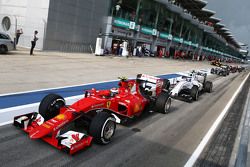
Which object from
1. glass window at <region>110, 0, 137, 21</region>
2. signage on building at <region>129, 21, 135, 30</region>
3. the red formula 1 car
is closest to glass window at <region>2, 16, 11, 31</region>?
glass window at <region>110, 0, 137, 21</region>

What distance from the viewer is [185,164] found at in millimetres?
4910

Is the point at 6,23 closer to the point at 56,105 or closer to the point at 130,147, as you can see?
the point at 56,105

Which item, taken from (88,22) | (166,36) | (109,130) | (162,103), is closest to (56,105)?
(109,130)

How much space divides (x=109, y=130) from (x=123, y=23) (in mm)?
29460

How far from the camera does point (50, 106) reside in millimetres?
5691

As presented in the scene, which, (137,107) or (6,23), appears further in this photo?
(6,23)

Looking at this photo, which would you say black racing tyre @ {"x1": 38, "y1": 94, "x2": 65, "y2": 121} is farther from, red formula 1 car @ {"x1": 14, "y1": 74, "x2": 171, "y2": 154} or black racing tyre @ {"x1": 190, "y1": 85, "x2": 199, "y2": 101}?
black racing tyre @ {"x1": 190, "y1": 85, "x2": 199, "y2": 101}

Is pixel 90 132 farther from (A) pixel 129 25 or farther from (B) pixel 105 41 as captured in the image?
(A) pixel 129 25

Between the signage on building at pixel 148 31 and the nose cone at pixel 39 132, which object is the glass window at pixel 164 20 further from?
the nose cone at pixel 39 132

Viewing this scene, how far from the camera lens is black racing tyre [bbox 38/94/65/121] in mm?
5672

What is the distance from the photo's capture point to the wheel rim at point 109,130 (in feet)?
17.0

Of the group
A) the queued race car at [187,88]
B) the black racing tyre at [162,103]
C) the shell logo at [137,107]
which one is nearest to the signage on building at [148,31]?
the queued race car at [187,88]

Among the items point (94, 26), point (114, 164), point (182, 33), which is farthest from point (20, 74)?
point (182, 33)

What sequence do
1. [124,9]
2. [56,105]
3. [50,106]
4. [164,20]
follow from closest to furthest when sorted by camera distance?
[50,106]
[56,105]
[124,9]
[164,20]
